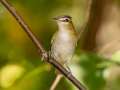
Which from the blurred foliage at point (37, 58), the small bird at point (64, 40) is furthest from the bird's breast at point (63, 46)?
the blurred foliage at point (37, 58)

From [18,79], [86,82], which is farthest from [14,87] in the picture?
[86,82]

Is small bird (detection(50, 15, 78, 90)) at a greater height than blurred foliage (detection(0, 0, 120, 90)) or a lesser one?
greater

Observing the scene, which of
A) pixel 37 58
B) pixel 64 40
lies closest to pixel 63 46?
pixel 64 40

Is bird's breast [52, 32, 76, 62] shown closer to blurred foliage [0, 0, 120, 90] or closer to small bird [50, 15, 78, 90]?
small bird [50, 15, 78, 90]

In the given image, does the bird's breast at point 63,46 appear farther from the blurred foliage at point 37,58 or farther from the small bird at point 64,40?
the blurred foliage at point 37,58

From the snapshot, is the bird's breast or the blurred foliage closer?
the bird's breast

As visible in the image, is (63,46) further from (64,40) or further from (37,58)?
(37,58)

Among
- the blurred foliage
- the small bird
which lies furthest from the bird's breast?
the blurred foliage
